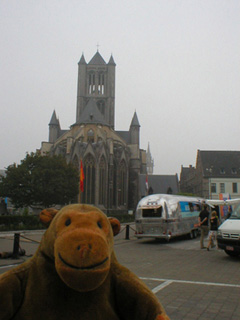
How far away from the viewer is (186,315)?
15.3 feet

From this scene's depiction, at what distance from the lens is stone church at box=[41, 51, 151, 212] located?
50000mm

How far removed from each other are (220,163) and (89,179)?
22.8 m

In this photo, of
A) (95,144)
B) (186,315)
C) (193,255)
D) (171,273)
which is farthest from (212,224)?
(95,144)

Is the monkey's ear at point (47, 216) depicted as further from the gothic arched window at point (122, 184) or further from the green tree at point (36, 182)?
the gothic arched window at point (122, 184)

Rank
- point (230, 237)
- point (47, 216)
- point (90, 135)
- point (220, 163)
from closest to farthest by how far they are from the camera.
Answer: point (47, 216) → point (230, 237) → point (220, 163) → point (90, 135)

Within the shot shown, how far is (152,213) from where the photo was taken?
1541cm

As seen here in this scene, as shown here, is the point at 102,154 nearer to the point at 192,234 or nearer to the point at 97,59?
the point at 192,234

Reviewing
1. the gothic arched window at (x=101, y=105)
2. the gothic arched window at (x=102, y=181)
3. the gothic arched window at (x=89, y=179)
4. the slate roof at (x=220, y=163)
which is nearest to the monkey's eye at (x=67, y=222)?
the gothic arched window at (x=89, y=179)

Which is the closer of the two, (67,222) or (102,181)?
(67,222)

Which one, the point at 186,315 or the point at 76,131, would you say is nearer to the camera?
the point at 186,315

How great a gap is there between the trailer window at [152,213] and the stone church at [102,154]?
29669 millimetres

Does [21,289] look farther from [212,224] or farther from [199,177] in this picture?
[199,177]

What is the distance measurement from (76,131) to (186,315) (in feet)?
173

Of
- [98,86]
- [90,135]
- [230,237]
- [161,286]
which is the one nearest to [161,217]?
[230,237]
